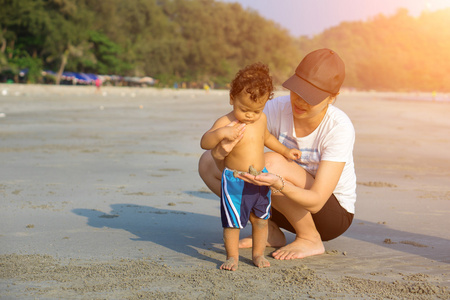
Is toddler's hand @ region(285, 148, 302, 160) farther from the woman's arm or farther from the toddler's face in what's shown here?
the toddler's face

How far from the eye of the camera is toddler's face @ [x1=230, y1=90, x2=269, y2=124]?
3084mm

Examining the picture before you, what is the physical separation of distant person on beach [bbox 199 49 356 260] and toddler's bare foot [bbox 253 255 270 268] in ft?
0.79

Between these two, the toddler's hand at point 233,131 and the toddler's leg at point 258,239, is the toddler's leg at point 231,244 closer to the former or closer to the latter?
the toddler's leg at point 258,239

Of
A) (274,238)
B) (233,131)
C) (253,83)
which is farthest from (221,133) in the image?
(274,238)

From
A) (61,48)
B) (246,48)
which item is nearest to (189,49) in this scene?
(246,48)

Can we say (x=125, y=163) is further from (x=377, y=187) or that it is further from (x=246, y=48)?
(x=246, y=48)

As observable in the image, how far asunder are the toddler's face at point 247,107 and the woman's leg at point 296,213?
0.39m

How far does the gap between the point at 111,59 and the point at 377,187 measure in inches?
2138

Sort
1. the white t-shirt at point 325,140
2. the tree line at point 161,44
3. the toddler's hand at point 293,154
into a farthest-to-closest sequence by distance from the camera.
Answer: the tree line at point 161,44, the toddler's hand at point 293,154, the white t-shirt at point 325,140

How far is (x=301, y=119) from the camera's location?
3.52m

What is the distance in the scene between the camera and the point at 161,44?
6662cm

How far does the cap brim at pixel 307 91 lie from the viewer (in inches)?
127

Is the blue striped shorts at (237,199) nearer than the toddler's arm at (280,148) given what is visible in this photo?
Yes

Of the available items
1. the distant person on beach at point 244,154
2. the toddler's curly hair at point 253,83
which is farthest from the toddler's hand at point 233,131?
the toddler's curly hair at point 253,83
